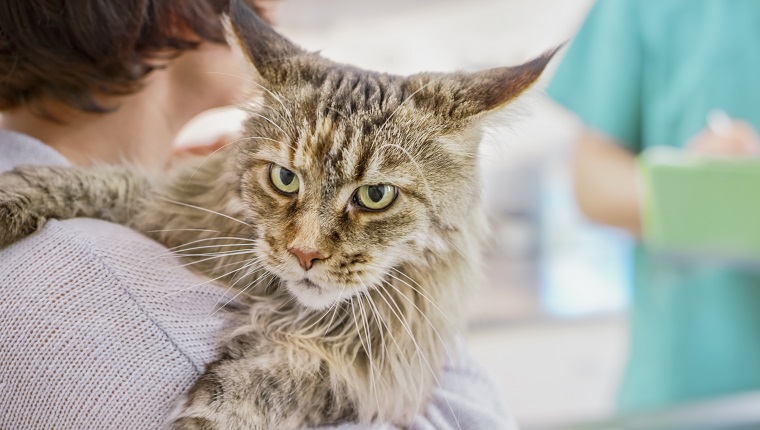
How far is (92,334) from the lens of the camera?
66 cm

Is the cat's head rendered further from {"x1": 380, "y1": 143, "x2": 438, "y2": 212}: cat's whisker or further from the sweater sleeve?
the sweater sleeve

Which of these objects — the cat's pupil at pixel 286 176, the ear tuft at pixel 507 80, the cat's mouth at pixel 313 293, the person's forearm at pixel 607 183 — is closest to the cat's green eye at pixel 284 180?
the cat's pupil at pixel 286 176

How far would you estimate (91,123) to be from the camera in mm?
970

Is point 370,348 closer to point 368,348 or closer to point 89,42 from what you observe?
point 368,348

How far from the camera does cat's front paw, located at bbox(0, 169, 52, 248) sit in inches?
29.4

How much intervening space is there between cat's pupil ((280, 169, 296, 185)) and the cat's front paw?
1.00 feet

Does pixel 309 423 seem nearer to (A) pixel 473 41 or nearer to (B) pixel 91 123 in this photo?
(B) pixel 91 123

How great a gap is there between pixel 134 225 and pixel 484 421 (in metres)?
0.55

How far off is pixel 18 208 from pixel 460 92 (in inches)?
22.2

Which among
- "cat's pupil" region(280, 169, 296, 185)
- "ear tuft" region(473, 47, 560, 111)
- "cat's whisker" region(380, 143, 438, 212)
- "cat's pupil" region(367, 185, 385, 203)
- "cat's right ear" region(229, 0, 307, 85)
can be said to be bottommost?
"cat's pupil" region(280, 169, 296, 185)

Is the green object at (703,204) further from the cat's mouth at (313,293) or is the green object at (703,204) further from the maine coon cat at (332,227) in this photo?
the cat's mouth at (313,293)

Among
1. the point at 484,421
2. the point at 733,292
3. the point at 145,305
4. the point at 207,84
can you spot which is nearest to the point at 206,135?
the point at 207,84

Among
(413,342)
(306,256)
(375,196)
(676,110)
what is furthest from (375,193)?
(676,110)

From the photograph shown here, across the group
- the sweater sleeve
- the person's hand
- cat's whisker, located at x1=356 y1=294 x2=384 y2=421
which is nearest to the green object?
the person's hand
